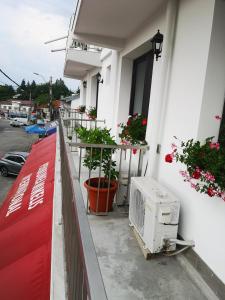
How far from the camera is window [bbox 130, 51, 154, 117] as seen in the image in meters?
5.05

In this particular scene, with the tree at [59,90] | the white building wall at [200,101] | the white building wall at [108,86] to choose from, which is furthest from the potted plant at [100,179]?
the tree at [59,90]

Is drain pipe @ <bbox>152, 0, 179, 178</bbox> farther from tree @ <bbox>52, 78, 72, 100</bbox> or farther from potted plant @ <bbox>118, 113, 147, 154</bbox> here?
tree @ <bbox>52, 78, 72, 100</bbox>

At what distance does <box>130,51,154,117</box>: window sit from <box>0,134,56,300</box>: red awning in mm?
2329

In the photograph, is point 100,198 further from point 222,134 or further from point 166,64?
point 166,64

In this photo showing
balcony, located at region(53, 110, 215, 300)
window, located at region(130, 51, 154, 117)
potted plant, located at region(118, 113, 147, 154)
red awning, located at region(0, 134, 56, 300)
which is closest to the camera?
balcony, located at region(53, 110, 215, 300)

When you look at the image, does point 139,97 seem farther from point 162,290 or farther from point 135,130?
point 162,290

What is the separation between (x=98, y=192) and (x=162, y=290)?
5.24 ft

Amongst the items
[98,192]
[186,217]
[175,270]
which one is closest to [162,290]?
[175,270]

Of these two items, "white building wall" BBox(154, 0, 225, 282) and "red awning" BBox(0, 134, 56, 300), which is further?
"red awning" BBox(0, 134, 56, 300)

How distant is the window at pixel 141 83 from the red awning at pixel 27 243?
233cm

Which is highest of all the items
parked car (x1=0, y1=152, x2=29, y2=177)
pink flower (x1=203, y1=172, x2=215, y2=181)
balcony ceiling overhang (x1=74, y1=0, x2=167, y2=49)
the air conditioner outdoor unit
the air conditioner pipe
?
balcony ceiling overhang (x1=74, y1=0, x2=167, y2=49)

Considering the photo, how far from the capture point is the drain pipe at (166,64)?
3.45 m

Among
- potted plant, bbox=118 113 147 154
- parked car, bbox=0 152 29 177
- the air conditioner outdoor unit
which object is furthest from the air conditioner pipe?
parked car, bbox=0 152 29 177

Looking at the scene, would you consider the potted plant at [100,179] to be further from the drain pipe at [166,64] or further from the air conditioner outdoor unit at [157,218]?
the air conditioner outdoor unit at [157,218]
